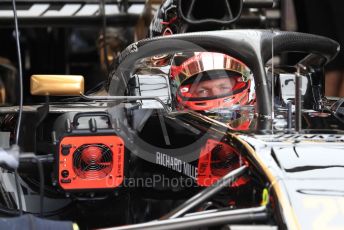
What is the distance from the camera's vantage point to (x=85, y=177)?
200cm

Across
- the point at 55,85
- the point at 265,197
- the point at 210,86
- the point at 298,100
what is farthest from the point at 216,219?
the point at 210,86

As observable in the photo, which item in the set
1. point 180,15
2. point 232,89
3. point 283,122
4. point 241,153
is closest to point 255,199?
point 241,153

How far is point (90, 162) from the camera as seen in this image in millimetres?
1999

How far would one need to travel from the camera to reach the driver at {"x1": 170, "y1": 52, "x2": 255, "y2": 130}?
8.25ft

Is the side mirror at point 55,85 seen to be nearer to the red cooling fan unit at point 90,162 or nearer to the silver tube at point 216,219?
the red cooling fan unit at point 90,162

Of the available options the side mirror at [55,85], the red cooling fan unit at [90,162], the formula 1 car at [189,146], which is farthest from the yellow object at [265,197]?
the side mirror at [55,85]

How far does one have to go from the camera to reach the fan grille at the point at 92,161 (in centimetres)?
197

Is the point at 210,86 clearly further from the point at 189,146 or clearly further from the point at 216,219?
the point at 216,219

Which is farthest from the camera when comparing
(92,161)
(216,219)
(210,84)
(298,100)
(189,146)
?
(210,84)

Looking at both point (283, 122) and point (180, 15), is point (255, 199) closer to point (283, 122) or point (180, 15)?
point (283, 122)

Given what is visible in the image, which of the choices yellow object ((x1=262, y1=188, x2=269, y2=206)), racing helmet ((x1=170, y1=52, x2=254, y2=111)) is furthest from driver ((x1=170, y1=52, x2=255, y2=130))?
yellow object ((x1=262, y1=188, x2=269, y2=206))

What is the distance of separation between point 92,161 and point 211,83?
0.70 metres

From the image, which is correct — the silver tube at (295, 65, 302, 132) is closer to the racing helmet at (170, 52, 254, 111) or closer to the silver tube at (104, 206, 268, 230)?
the silver tube at (104, 206, 268, 230)

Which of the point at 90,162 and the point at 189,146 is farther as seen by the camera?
the point at 189,146
